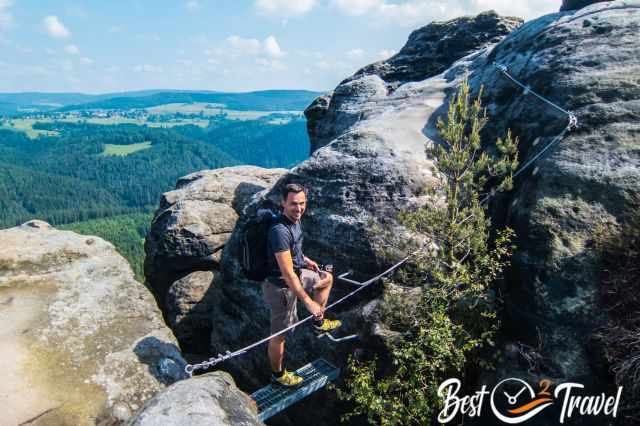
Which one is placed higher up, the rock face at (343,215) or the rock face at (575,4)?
the rock face at (575,4)

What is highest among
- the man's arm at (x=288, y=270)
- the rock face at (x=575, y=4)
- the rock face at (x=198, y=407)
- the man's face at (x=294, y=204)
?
the rock face at (x=575, y=4)

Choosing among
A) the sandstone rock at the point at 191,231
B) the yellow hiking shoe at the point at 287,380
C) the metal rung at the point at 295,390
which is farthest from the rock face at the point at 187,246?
the yellow hiking shoe at the point at 287,380

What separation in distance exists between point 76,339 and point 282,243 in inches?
229

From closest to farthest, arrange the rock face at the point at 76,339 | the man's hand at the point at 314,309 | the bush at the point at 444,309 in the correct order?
the bush at the point at 444,309 < the rock face at the point at 76,339 < the man's hand at the point at 314,309

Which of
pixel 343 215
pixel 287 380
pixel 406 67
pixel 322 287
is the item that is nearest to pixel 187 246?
pixel 343 215

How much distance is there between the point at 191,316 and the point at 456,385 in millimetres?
12489

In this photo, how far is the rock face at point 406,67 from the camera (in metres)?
20.7

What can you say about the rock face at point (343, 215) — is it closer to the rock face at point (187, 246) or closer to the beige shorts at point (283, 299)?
the beige shorts at point (283, 299)

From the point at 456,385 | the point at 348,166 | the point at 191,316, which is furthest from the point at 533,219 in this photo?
the point at 191,316

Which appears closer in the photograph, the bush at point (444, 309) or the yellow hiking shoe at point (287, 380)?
the bush at point (444, 309)

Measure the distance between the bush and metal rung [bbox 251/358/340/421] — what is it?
3.65 ft

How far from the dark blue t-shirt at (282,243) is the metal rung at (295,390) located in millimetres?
2571

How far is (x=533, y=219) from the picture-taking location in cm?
948

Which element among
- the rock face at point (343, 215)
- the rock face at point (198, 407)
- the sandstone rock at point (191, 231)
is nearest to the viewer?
the rock face at point (198, 407)
